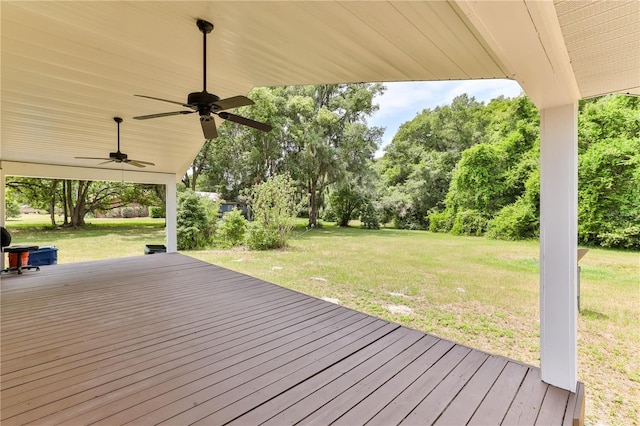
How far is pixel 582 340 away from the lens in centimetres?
334

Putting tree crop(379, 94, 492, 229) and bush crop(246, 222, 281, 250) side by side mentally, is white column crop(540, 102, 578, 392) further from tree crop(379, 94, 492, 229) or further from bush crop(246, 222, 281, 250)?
tree crop(379, 94, 492, 229)

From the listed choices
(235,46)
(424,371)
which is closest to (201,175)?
(235,46)

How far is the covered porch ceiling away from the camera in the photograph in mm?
1133

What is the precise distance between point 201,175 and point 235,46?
13920mm

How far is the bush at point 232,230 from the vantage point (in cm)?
949

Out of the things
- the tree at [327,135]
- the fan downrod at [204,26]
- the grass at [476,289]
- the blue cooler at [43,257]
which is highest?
the tree at [327,135]

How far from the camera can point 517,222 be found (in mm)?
9031

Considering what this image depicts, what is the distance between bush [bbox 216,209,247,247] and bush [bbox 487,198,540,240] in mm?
8408

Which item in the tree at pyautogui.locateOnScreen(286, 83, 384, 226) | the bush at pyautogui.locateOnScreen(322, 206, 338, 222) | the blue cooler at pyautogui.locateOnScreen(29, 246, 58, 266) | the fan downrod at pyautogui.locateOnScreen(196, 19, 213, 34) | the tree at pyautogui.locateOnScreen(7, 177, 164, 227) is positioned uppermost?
the tree at pyautogui.locateOnScreen(286, 83, 384, 226)

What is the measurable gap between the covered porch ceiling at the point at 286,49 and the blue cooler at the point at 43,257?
2563 millimetres

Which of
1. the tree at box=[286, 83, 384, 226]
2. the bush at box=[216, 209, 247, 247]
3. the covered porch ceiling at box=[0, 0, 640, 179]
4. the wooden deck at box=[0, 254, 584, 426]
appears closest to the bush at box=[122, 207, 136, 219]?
the tree at box=[286, 83, 384, 226]

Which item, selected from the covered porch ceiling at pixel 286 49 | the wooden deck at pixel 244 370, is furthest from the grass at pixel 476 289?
the covered porch ceiling at pixel 286 49

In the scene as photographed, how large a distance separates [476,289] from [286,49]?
488 cm

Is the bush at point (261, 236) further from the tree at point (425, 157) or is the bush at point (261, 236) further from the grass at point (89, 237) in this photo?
the tree at point (425, 157)
